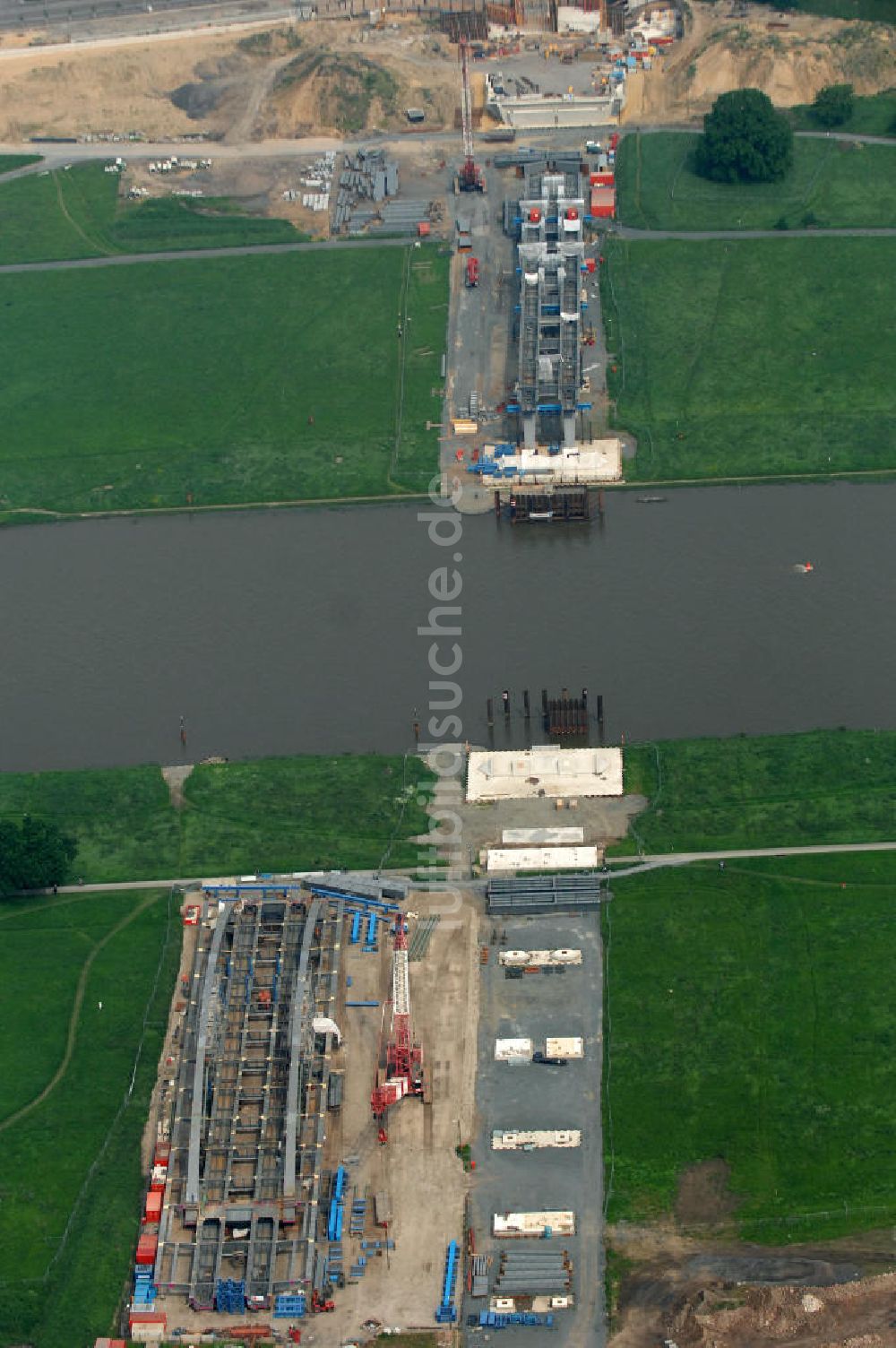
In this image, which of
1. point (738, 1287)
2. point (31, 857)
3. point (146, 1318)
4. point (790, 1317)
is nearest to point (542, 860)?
point (31, 857)

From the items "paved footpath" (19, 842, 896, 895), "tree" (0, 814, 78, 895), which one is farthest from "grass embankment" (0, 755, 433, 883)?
"paved footpath" (19, 842, 896, 895)

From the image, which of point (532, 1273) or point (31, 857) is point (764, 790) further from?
point (31, 857)

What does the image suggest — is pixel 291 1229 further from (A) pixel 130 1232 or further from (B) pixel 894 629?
(B) pixel 894 629

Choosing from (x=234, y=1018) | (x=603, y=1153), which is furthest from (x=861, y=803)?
(x=234, y=1018)

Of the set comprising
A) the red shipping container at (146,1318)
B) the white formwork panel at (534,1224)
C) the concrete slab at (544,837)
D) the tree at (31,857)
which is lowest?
the red shipping container at (146,1318)

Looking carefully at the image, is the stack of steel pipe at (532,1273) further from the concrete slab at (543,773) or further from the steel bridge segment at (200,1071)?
the concrete slab at (543,773)

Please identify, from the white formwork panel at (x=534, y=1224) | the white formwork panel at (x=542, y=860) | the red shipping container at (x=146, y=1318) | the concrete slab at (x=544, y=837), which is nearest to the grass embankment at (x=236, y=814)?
the white formwork panel at (x=542, y=860)

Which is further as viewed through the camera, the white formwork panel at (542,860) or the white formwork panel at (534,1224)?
the white formwork panel at (542,860)
